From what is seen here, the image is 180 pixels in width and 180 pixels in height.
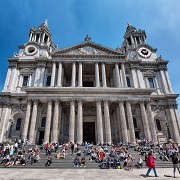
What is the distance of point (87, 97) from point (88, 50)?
41.0ft

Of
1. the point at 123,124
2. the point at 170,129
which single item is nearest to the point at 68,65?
the point at 123,124

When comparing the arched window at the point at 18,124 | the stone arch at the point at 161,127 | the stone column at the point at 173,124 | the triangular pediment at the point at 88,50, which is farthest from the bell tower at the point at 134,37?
the arched window at the point at 18,124

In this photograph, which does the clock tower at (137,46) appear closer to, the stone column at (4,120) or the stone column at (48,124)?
the stone column at (48,124)

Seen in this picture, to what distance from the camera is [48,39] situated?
141 feet

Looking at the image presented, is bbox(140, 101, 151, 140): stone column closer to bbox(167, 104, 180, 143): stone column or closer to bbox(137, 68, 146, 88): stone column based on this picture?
bbox(137, 68, 146, 88): stone column

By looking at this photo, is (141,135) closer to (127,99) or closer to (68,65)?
(127,99)

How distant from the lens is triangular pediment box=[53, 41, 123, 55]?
3322cm

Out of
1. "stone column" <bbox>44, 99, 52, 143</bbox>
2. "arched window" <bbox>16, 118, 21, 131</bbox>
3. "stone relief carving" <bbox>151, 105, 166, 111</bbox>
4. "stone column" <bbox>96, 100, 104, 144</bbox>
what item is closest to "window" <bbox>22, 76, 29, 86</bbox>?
"arched window" <bbox>16, 118, 21, 131</bbox>

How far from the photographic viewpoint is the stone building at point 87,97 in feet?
82.5

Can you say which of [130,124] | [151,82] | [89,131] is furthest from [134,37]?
[89,131]

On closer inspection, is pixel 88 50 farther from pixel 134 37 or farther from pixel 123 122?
pixel 123 122

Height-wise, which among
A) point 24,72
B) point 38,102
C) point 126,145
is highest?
point 24,72

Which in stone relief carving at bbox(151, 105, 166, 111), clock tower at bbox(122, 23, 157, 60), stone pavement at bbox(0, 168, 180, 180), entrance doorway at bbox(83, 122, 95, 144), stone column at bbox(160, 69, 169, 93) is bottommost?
stone pavement at bbox(0, 168, 180, 180)

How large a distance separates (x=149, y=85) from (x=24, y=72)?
89.7 feet
